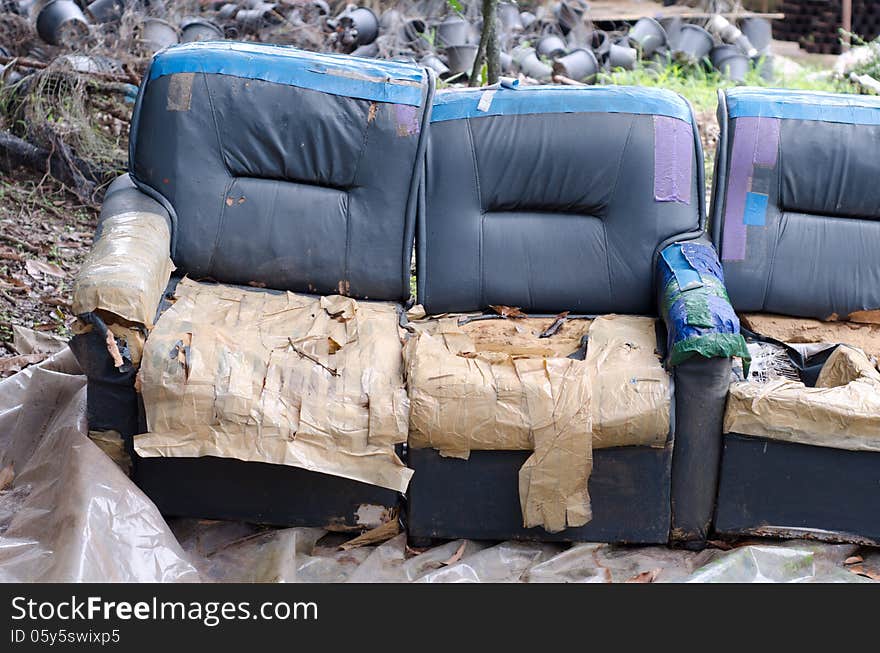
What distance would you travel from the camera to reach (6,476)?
8.43 ft

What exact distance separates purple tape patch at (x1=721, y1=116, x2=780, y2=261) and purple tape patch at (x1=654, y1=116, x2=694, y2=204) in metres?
0.14

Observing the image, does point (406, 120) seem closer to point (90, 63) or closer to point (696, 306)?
point (696, 306)

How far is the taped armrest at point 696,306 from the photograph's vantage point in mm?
2336

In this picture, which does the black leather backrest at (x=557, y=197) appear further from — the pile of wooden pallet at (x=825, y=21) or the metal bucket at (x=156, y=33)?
the pile of wooden pallet at (x=825, y=21)

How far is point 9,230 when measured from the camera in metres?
4.27

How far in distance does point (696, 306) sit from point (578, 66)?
15.1ft

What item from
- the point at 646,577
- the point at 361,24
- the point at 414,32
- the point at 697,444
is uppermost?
the point at 361,24

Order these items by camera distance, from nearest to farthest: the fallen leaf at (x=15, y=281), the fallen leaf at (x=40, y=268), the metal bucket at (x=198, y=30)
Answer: the fallen leaf at (x=15, y=281)
the fallen leaf at (x=40, y=268)
the metal bucket at (x=198, y=30)

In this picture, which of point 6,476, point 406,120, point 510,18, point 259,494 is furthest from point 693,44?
point 6,476

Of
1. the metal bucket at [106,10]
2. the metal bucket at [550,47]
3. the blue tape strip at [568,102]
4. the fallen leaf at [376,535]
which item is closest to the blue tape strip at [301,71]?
the blue tape strip at [568,102]

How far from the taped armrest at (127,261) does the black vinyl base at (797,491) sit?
1.51 meters
